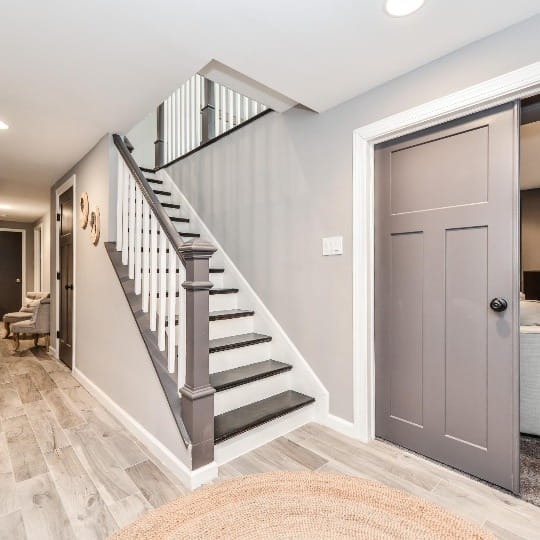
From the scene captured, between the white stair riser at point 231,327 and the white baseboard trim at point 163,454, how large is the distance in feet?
2.63

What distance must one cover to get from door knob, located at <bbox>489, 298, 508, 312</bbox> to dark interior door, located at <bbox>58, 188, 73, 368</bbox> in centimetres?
392

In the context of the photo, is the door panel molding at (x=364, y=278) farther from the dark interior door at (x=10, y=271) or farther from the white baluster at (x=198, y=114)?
the dark interior door at (x=10, y=271)

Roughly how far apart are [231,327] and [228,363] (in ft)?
1.22

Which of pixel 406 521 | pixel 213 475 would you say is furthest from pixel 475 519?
pixel 213 475

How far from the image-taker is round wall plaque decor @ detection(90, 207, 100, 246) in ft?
10.0

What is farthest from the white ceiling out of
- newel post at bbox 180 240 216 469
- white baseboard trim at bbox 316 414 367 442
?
white baseboard trim at bbox 316 414 367 442

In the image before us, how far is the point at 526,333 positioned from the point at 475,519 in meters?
1.09

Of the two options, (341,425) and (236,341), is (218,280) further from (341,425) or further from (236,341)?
(341,425)

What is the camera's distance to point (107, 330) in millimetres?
2859

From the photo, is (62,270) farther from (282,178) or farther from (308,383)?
(308,383)

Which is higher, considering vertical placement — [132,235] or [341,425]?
[132,235]

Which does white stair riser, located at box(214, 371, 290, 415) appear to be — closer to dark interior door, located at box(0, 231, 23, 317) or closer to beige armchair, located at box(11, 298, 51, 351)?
beige armchair, located at box(11, 298, 51, 351)

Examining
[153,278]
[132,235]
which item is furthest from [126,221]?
[153,278]

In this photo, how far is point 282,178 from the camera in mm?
2746
